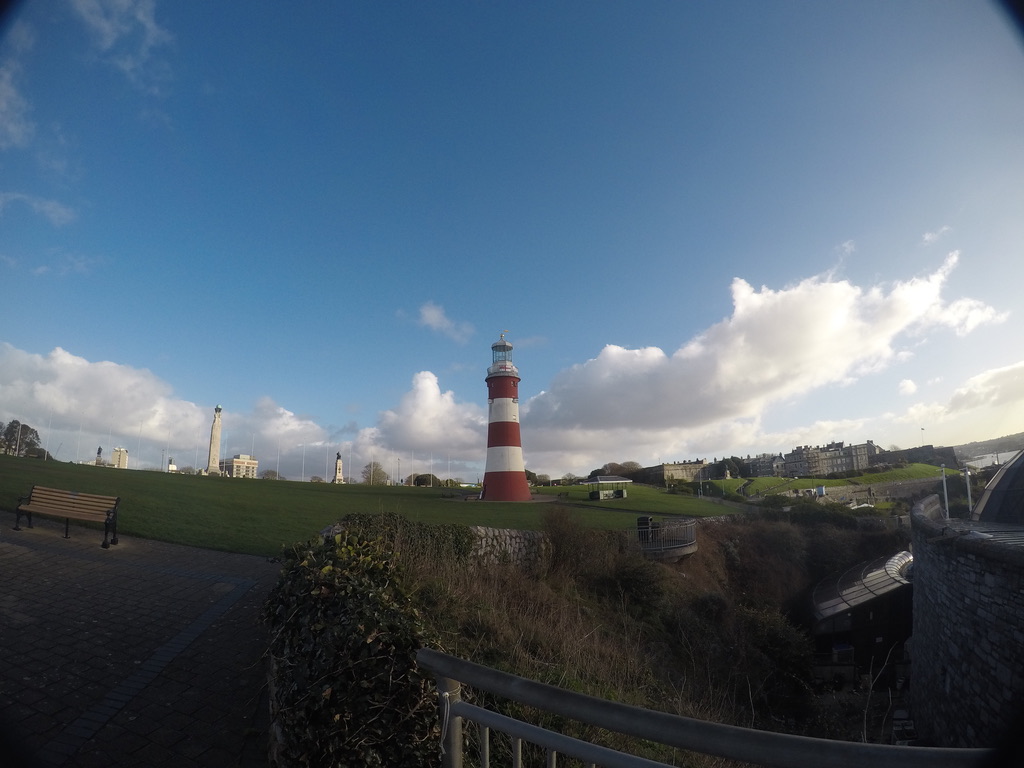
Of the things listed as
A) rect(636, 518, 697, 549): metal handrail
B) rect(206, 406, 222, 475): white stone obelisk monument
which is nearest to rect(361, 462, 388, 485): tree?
rect(206, 406, 222, 475): white stone obelisk monument

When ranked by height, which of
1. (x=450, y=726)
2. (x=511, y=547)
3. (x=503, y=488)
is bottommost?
(x=511, y=547)

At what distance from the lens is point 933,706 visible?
11.4m

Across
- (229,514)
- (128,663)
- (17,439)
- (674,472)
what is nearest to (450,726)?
(128,663)

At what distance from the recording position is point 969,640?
948 centimetres

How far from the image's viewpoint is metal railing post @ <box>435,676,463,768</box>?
2295mm

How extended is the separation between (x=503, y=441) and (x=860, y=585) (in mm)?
18144

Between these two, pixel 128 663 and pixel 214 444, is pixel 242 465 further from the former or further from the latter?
pixel 128 663

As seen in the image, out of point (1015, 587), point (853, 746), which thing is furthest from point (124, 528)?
point (1015, 587)

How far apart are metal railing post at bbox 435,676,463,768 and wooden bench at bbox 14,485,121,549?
10.2 metres

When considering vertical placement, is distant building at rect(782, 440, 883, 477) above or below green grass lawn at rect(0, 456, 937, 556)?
above

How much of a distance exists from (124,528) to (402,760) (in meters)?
11.7

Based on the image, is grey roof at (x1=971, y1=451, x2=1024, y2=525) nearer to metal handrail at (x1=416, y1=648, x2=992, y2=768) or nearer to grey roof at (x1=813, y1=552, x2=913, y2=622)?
grey roof at (x1=813, y1=552, x2=913, y2=622)

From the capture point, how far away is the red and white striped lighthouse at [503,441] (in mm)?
31344

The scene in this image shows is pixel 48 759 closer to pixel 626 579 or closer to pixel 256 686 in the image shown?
pixel 256 686
